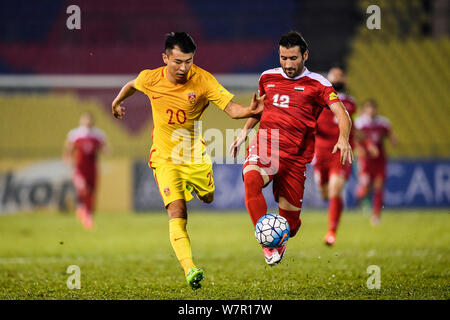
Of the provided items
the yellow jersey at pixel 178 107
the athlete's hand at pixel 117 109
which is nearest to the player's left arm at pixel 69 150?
the athlete's hand at pixel 117 109

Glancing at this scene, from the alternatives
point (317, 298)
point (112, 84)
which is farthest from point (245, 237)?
point (112, 84)

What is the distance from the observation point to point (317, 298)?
209 inches

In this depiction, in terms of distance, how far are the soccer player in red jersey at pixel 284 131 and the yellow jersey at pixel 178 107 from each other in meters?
0.41

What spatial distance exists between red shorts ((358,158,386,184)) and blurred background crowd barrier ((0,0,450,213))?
1.18 m

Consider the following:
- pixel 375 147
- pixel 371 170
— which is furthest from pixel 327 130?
pixel 371 170

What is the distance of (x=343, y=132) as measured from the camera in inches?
219

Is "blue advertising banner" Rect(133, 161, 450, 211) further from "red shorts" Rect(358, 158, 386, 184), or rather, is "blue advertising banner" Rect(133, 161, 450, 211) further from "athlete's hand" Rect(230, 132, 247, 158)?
"athlete's hand" Rect(230, 132, 247, 158)

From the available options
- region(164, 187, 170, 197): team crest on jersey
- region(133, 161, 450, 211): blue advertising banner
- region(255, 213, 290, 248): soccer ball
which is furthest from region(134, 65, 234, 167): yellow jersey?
region(133, 161, 450, 211): blue advertising banner

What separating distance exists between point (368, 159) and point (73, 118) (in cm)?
907

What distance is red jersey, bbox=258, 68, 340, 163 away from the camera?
5934 millimetres

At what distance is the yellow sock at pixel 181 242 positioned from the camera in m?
5.59

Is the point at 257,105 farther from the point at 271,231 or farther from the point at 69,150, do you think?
the point at 69,150

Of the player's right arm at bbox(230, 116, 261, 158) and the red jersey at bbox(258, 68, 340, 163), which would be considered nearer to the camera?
the red jersey at bbox(258, 68, 340, 163)

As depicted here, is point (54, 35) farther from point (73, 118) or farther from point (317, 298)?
point (317, 298)
